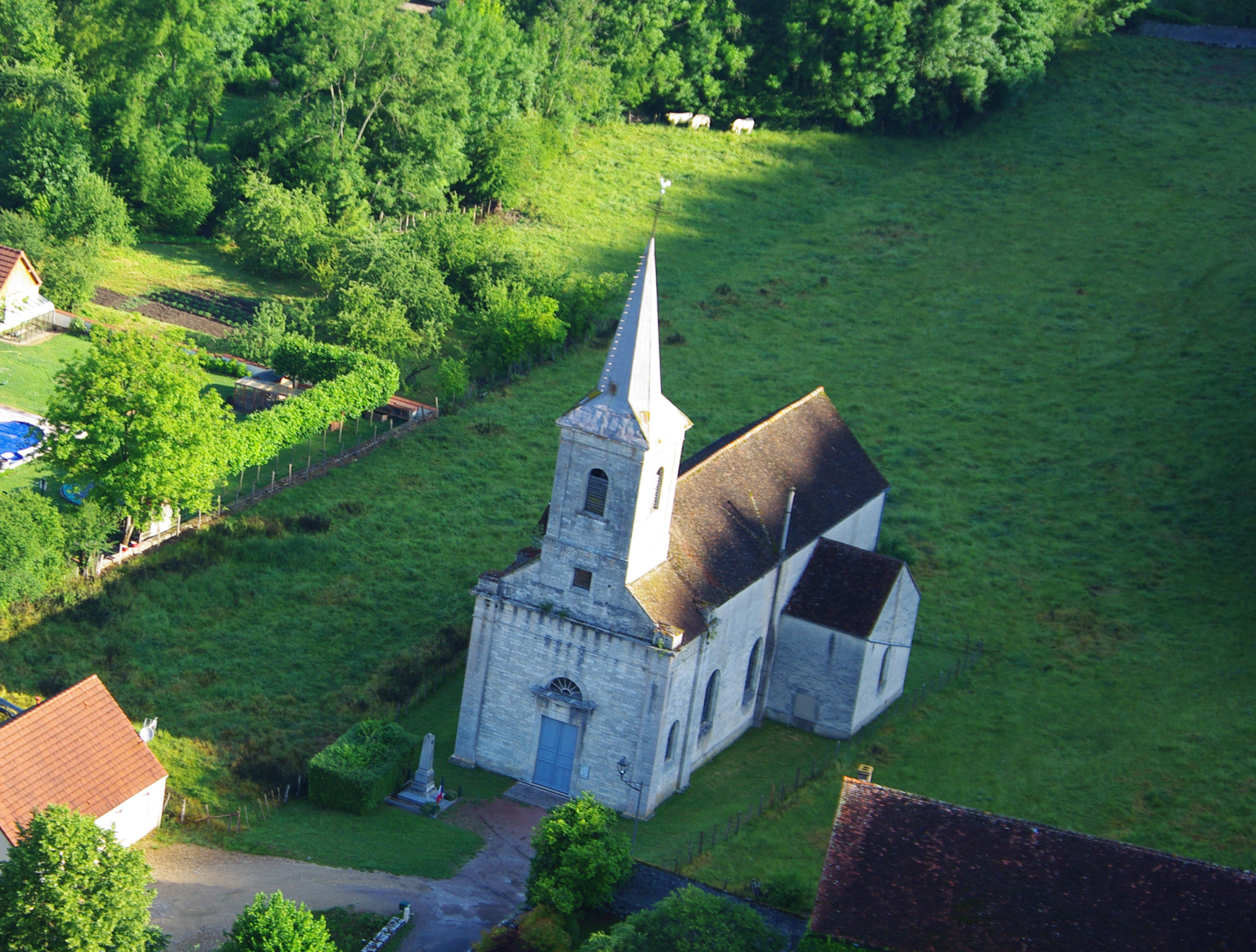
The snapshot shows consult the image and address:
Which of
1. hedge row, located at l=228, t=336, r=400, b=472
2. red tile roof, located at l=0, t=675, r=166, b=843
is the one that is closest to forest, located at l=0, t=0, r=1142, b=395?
hedge row, located at l=228, t=336, r=400, b=472

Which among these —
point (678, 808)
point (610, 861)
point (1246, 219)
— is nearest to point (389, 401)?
point (678, 808)

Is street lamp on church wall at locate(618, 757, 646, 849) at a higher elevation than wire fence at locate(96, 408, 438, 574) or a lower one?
lower

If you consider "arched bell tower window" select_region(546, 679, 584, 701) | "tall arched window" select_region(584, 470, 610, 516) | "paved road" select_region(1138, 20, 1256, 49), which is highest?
"paved road" select_region(1138, 20, 1256, 49)

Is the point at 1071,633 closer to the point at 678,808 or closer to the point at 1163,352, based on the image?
the point at 678,808

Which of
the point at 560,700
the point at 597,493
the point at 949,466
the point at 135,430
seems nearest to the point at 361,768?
the point at 560,700

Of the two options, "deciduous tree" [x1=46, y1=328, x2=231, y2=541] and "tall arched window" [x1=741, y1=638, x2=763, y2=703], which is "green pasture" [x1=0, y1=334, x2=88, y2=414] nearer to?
"deciduous tree" [x1=46, y1=328, x2=231, y2=541]

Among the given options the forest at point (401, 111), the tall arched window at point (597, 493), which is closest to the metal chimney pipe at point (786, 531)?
the tall arched window at point (597, 493)

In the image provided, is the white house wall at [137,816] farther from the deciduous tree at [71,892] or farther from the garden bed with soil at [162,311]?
the garden bed with soil at [162,311]
